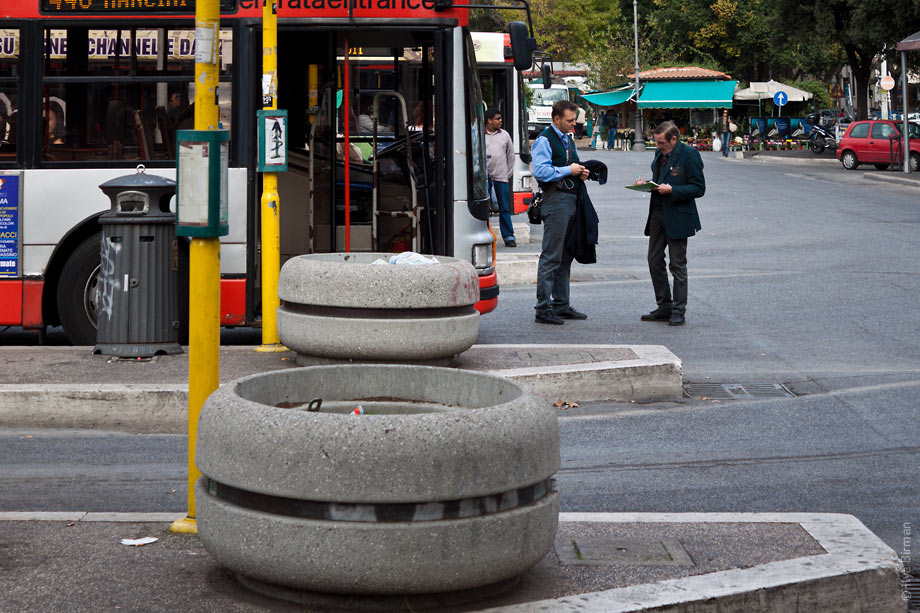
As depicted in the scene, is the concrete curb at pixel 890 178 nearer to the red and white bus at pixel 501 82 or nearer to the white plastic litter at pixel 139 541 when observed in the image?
the red and white bus at pixel 501 82

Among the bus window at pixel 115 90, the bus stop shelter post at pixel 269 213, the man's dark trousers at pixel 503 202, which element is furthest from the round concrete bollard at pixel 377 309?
the man's dark trousers at pixel 503 202

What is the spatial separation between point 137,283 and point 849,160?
3757 centimetres

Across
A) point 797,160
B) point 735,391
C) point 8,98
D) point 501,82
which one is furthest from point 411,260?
point 797,160

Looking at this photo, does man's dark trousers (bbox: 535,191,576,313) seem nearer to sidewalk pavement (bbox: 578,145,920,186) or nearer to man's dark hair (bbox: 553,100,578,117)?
man's dark hair (bbox: 553,100,578,117)

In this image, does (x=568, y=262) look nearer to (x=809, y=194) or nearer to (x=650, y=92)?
(x=809, y=194)

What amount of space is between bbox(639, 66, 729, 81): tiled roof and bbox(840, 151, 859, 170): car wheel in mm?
27886

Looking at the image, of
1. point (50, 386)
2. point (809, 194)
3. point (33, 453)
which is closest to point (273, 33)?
point (50, 386)

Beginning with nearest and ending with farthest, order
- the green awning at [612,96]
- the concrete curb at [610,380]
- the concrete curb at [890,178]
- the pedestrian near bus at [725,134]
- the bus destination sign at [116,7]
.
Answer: the concrete curb at [610,380] < the bus destination sign at [116,7] < the concrete curb at [890,178] < the pedestrian near bus at [725,134] < the green awning at [612,96]

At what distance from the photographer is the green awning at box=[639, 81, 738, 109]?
6938 cm

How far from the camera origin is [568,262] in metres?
11.5

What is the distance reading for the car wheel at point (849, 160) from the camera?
4241 cm

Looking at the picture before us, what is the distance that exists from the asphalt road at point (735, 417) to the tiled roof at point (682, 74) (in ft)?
174

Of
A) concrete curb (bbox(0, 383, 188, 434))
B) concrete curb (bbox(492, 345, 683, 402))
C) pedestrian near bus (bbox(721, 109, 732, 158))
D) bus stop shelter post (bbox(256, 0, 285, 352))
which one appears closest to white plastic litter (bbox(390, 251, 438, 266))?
concrete curb (bbox(492, 345, 683, 402))

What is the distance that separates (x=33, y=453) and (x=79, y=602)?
10.4 feet
